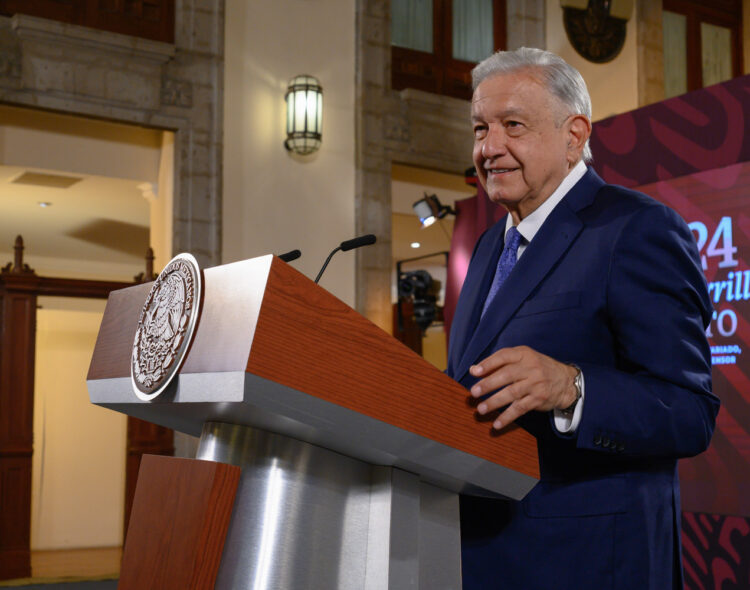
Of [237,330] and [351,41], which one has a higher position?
[351,41]

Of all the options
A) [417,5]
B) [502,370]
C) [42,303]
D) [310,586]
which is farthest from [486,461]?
[42,303]

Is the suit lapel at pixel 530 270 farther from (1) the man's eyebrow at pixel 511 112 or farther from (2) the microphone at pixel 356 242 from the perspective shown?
(2) the microphone at pixel 356 242

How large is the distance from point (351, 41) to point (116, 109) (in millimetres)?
2169

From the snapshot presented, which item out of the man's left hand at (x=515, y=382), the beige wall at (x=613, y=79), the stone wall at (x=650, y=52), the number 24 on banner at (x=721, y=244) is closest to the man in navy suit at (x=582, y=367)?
the man's left hand at (x=515, y=382)

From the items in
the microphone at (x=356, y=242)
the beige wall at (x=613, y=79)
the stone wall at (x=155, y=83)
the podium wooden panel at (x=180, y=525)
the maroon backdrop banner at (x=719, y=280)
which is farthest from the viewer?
the beige wall at (x=613, y=79)

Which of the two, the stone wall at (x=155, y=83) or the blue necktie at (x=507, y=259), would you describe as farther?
the stone wall at (x=155, y=83)

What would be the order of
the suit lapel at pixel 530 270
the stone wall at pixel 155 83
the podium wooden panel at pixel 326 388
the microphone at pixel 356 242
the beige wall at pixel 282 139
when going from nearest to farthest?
the podium wooden panel at pixel 326 388, the suit lapel at pixel 530 270, the microphone at pixel 356 242, the stone wall at pixel 155 83, the beige wall at pixel 282 139

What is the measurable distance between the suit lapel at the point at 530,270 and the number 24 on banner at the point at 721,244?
3400mm

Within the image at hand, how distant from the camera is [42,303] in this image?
9.55 meters

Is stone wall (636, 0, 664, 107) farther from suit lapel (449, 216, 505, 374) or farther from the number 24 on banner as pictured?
suit lapel (449, 216, 505, 374)

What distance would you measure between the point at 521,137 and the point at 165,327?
1.99ft

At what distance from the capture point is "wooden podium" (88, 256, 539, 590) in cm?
85

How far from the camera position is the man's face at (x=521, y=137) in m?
1.30

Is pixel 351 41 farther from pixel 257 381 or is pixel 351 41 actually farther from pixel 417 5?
pixel 257 381
